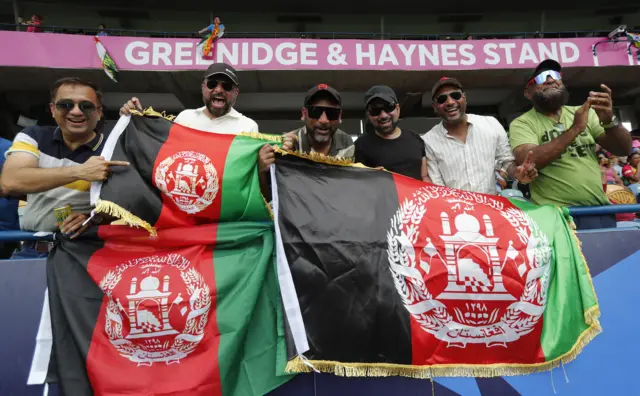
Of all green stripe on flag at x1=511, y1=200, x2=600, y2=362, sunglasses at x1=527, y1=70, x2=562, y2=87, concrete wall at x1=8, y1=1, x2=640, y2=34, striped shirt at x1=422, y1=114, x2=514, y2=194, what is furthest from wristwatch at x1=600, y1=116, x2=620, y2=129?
concrete wall at x1=8, y1=1, x2=640, y2=34

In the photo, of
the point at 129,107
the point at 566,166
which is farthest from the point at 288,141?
the point at 566,166

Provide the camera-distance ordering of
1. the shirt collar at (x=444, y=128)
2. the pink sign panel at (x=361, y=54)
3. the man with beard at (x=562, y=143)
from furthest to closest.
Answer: the pink sign panel at (x=361, y=54) → the shirt collar at (x=444, y=128) → the man with beard at (x=562, y=143)

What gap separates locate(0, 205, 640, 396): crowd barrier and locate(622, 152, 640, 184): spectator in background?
6008 mm

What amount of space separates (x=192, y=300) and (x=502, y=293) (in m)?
1.82

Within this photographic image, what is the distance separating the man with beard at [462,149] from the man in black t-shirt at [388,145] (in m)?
0.13

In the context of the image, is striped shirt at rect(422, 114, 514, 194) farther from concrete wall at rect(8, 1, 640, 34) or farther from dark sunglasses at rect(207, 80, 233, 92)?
concrete wall at rect(8, 1, 640, 34)

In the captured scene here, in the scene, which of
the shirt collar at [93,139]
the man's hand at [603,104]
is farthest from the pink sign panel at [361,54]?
the man's hand at [603,104]

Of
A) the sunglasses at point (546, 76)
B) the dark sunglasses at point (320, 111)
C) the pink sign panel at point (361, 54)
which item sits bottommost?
the dark sunglasses at point (320, 111)

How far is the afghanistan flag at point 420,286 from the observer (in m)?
2.11

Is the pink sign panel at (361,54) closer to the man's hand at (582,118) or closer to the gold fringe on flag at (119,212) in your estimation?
the man's hand at (582,118)

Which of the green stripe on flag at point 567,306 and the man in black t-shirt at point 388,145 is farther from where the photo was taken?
the man in black t-shirt at point 388,145

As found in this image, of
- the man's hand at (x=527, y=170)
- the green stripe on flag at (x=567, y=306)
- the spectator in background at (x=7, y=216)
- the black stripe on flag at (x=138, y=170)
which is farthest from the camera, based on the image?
the spectator in background at (x=7, y=216)

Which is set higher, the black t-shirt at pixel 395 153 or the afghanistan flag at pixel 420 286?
the black t-shirt at pixel 395 153

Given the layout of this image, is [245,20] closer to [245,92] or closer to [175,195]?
[245,92]
